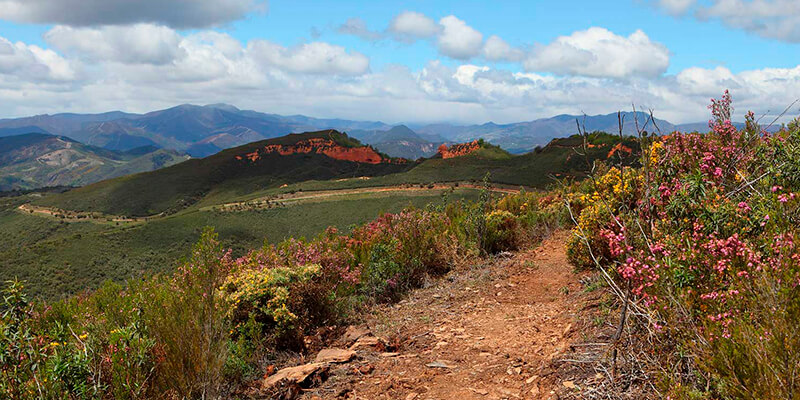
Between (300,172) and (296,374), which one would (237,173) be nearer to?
(300,172)

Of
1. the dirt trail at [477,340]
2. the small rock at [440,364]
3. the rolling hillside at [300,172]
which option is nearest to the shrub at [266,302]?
the dirt trail at [477,340]

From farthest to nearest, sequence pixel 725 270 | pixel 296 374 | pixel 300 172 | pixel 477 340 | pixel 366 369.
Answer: pixel 300 172 < pixel 477 340 < pixel 366 369 < pixel 296 374 < pixel 725 270

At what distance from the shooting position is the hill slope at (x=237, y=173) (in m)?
74.9

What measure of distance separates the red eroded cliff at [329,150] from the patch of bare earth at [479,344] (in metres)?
101

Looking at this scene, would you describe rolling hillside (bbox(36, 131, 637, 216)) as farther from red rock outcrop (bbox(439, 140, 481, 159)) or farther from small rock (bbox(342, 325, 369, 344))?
small rock (bbox(342, 325, 369, 344))

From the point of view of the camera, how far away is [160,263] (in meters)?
37.5

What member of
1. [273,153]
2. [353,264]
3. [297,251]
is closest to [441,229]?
[353,264]

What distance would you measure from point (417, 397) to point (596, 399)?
1.21 metres

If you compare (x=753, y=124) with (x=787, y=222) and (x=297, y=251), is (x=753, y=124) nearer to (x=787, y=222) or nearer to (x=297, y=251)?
(x=787, y=222)

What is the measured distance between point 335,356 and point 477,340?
1.34 metres

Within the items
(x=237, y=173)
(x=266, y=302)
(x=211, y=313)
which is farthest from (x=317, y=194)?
(x=211, y=313)

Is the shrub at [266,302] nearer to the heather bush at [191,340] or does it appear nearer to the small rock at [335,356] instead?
the small rock at [335,356]

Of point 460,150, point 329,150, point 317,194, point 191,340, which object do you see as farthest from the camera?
point 329,150

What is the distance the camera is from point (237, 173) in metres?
92.2
